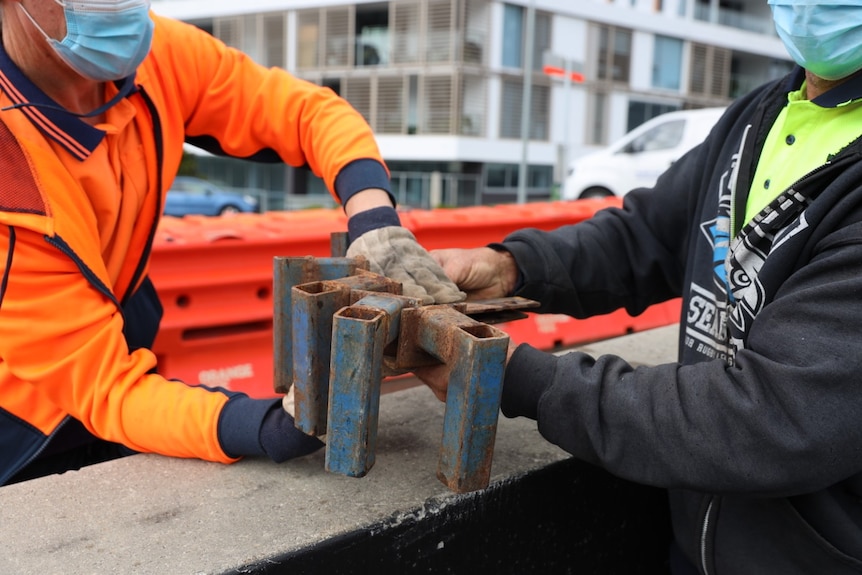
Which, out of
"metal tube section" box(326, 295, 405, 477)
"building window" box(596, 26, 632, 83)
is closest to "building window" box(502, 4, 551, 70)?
"building window" box(596, 26, 632, 83)

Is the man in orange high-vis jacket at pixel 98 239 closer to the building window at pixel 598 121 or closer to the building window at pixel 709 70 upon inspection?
the building window at pixel 598 121

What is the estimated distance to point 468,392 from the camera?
1368mm

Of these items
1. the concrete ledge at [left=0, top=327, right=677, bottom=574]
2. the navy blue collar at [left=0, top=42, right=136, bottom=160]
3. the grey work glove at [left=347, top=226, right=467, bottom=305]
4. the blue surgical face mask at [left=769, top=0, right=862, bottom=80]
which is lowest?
the concrete ledge at [left=0, top=327, right=677, bottom=574]

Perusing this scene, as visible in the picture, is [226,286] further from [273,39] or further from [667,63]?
[667,63]

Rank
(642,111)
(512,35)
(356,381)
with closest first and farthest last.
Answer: (356,381) → (512,35) → (642,111)

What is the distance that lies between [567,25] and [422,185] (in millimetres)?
9713

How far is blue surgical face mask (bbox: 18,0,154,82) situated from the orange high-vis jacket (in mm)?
83

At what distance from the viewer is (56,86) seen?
2.04 metres

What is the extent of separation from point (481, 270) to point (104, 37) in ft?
3.87

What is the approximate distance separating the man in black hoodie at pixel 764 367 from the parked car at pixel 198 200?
2428 cm

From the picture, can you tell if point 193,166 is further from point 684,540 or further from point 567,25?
point 684,540

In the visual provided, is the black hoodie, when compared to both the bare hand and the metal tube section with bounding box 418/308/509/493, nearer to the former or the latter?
the metal tube section with bounding box 418/308/509/493

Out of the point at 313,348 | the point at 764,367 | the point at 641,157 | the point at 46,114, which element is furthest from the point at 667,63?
the point at 313,348

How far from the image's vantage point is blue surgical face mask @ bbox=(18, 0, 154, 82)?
6.45ft
